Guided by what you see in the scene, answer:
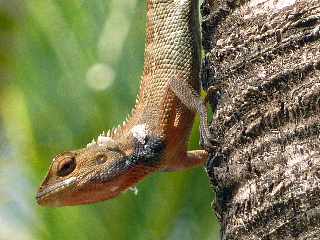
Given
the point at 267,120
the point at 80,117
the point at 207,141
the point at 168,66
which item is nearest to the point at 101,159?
the point at 168,66

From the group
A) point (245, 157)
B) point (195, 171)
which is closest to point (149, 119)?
point (195, 171)

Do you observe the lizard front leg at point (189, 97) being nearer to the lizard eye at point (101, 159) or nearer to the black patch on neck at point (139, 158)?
the black patch on neck at point (139, 158)

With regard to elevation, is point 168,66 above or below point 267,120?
above

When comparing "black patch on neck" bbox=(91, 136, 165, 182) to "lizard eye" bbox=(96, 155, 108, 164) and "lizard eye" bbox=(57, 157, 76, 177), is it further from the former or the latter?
"lizard eye" bbox=(57, 157, 76, 177)

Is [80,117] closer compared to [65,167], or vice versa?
[65,167]

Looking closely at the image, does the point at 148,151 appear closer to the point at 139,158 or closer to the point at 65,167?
the point at 139,158

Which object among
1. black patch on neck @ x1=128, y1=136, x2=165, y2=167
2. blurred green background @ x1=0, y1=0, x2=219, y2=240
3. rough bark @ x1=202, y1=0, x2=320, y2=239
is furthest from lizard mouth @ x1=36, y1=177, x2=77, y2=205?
rough bark @ x1=202, y1=0, x2=320, y2=239

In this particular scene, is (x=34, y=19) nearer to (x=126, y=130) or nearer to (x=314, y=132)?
(x=126, y=130)
